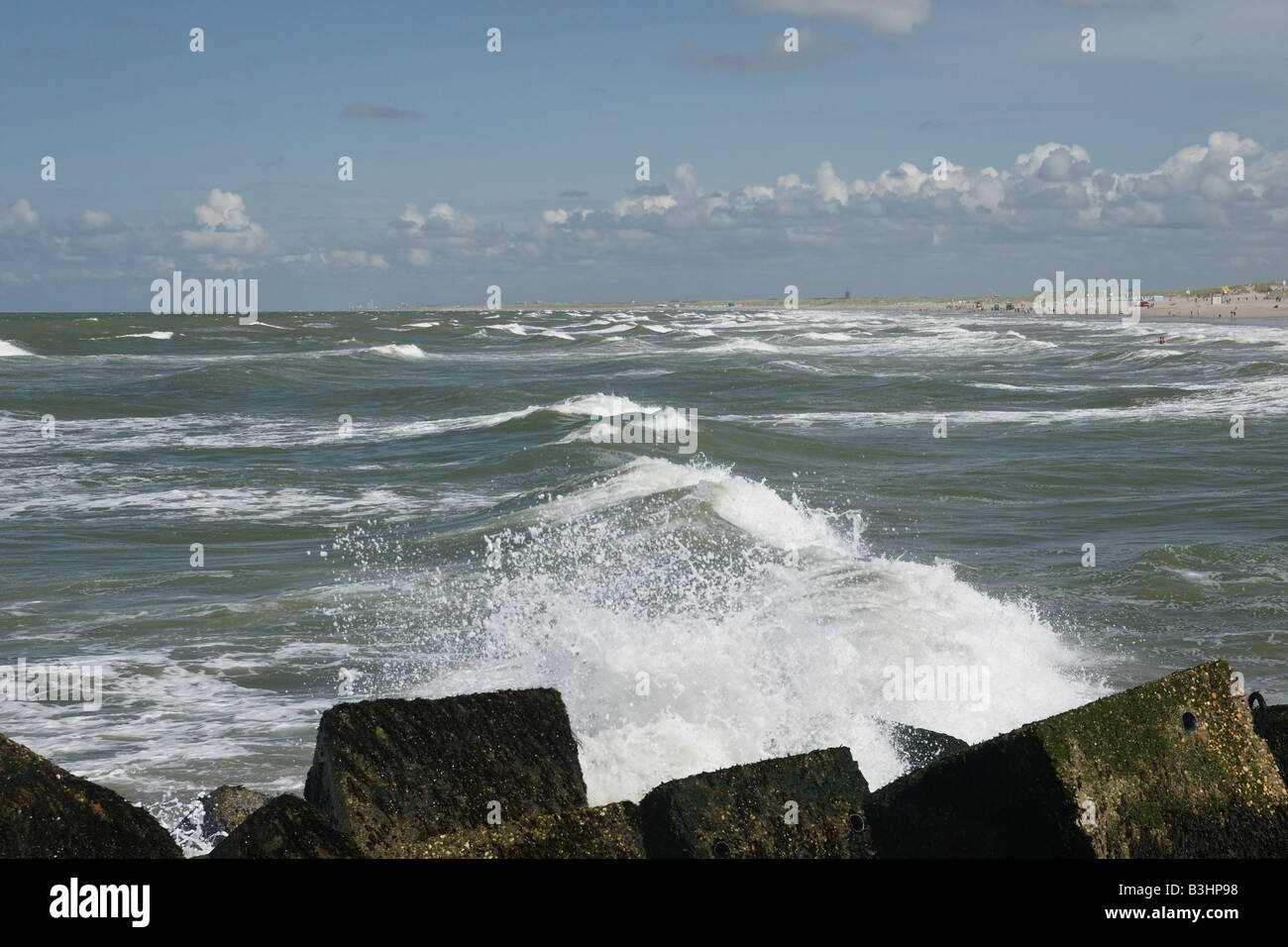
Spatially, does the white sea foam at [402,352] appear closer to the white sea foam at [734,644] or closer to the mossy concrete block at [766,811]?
the white sea foam at [734,644]

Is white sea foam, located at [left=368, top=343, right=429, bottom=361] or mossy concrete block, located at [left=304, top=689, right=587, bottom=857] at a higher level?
white sea foam, located at [left=368, top=343, right=429, bottom=361]

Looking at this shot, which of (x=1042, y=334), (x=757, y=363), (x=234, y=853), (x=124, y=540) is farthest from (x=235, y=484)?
(x=1042, y=334)

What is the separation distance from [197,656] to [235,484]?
895cm

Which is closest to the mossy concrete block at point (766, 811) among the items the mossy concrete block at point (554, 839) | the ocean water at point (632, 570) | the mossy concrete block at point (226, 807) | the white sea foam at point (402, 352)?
the mossy concrete block at point (554, 839)

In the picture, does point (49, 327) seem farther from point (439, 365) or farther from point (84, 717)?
point (84, 717)

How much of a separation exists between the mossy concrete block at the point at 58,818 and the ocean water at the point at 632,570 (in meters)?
2.20

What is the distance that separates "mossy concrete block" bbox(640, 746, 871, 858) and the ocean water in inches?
69.9

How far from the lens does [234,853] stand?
136 inches

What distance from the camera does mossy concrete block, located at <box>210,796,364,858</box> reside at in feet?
11.3

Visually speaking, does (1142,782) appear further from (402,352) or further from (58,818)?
(402,352)

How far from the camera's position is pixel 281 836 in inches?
136

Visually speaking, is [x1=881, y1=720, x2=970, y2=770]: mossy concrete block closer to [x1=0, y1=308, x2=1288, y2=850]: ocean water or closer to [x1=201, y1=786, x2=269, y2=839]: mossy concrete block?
[x1=0, y1=308, x2=1288, y2=850]: ocean water

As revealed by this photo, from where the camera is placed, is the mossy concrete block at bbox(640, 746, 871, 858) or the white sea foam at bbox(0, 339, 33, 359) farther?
the white sea foam at bbox(0, 339, 33, 359)

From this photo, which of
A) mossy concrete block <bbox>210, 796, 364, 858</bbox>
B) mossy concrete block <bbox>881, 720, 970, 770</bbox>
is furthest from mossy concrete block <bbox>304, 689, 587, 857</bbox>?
mossy concrete block <bbox>881, 720, 970, 770</bbox>
